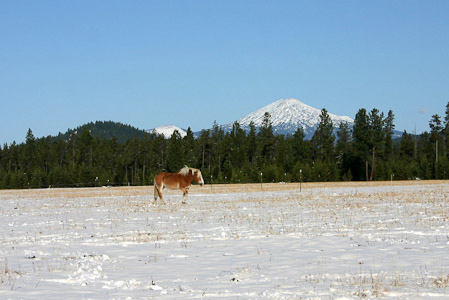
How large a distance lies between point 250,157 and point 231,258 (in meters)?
122

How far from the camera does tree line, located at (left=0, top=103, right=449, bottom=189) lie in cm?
10125

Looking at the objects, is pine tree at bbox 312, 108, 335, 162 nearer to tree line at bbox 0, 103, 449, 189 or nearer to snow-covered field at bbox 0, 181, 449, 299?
tree line at bbox 0, 103, 449, 189

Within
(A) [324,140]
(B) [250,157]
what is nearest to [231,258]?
(A) [324,140]

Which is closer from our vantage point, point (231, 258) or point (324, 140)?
point (231, 258)

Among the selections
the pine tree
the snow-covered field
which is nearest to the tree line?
the pine tree

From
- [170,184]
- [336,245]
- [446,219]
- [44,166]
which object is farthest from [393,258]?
[44,166]

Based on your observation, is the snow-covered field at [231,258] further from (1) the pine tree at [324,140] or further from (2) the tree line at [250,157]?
(1) the pine tree at [324,140]

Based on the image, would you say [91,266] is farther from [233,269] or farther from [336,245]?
[336,245]

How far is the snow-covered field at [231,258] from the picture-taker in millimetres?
7629

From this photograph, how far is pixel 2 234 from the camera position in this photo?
16.0 m

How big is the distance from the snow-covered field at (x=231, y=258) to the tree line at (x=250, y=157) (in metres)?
66.0

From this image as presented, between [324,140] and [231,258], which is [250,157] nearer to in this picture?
[324,140]

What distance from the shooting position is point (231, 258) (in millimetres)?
10836

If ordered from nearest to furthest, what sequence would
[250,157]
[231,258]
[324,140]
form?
[231,258], [324,140], [250,157]
